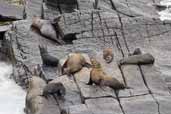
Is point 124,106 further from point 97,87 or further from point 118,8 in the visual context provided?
point 118,8

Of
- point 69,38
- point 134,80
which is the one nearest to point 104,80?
point 134,80

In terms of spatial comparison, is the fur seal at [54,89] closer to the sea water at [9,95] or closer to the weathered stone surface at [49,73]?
the weathered stone surface at [49,73]

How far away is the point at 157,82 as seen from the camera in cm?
1466

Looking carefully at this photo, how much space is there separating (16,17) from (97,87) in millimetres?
7338

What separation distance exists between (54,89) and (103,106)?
1292 mm

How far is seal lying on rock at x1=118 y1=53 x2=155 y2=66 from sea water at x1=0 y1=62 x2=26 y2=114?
112 inches

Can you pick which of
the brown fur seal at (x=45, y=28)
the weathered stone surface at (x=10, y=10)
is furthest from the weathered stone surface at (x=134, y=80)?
the weathered stone surface at (x=10, y=10)

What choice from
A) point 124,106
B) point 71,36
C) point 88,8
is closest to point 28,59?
point 71,36

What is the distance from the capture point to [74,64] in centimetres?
1517

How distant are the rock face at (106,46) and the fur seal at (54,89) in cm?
14

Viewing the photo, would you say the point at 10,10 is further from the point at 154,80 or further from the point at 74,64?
the point at 154,80

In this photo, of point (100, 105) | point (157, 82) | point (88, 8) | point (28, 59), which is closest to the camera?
point (100, 105)

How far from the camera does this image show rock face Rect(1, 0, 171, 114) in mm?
13758

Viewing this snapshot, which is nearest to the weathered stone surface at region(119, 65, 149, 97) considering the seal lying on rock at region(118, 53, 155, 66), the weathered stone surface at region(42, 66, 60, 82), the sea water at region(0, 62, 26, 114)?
the seal lying on rock at region(118, 53, 155, 66)
